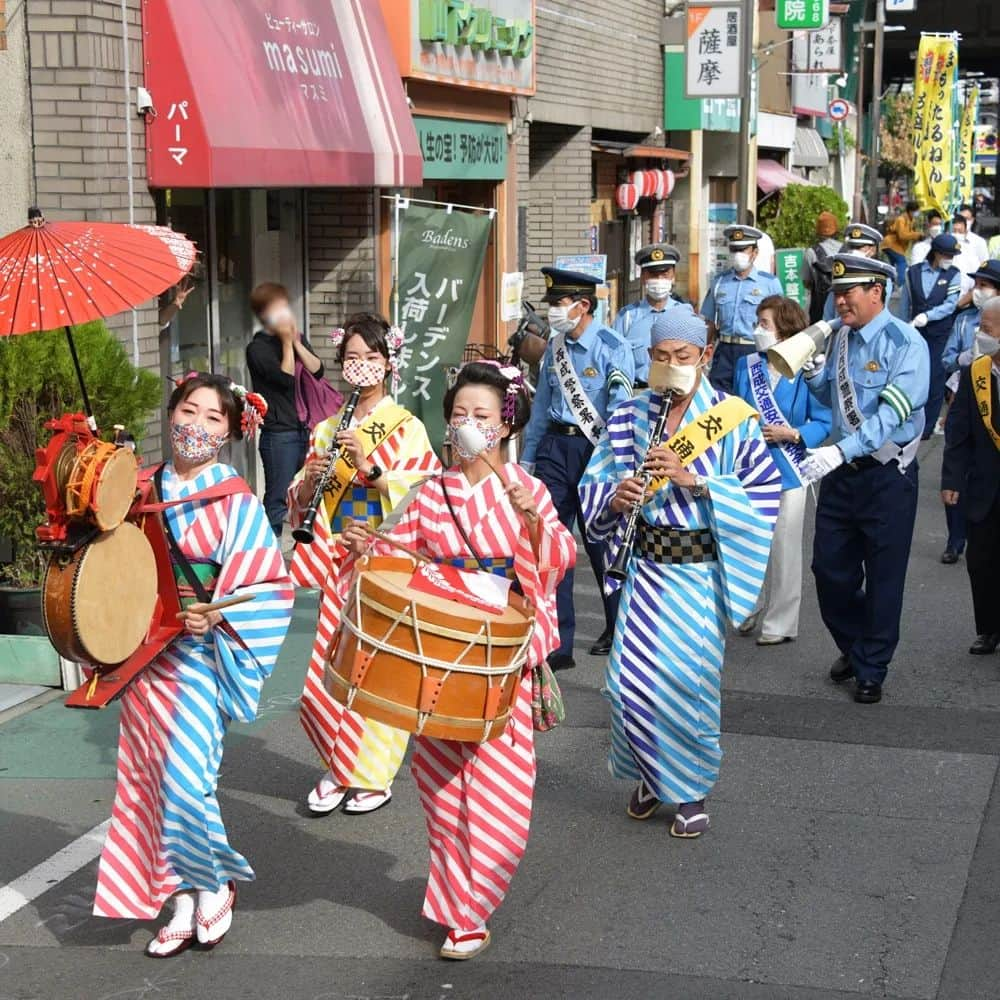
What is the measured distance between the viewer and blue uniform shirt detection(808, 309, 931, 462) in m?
7.52

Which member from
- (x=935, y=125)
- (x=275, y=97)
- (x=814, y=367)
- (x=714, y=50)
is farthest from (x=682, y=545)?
(x=935, y=125)

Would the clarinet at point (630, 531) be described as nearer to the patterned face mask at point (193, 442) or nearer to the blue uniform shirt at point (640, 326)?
the patterned face mask at point (193, 442)

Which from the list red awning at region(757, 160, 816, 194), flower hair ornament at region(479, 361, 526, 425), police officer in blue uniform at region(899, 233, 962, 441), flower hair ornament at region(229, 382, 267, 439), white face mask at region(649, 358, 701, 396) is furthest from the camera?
red awning at region(757, 160, 816, 194)

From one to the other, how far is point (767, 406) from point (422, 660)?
14.0ft

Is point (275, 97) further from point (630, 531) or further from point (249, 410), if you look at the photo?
point (249, 410)

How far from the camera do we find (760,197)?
28.8 m

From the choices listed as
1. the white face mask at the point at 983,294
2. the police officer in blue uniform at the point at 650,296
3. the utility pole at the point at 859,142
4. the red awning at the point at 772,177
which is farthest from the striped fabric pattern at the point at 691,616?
the utility pole at the point at 859,142

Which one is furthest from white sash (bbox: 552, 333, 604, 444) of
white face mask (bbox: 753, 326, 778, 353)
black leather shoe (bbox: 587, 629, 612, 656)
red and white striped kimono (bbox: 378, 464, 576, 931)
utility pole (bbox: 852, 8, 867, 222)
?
utility pole (bbox: 852, 8, 867, 222)

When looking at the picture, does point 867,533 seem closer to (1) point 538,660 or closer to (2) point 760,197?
(1) point 538,660

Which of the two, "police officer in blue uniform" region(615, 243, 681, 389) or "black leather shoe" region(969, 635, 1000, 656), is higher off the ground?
"police officer in blue uniform" region(615, 243, 681, 389)

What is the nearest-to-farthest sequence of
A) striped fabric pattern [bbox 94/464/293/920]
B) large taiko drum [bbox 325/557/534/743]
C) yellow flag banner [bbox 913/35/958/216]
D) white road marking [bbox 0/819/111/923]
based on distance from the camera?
1. large taiko drum [bbox 325/557/534/743]
2. striped fabric pattern [bbox 94/464/293/920]
3. white road marking [bbox 0/819/111/923]
4. yellow flag banner [bbox 913/35/958/216]

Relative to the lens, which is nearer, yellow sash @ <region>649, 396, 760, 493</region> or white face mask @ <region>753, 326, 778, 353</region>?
yellow sash @ <region>649, 396, 760, 493</region>

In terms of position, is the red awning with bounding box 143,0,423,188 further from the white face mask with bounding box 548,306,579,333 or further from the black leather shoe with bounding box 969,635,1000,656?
the black leather shoe with bounding box 969,635,1000,656

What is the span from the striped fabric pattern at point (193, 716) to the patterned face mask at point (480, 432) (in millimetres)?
650
